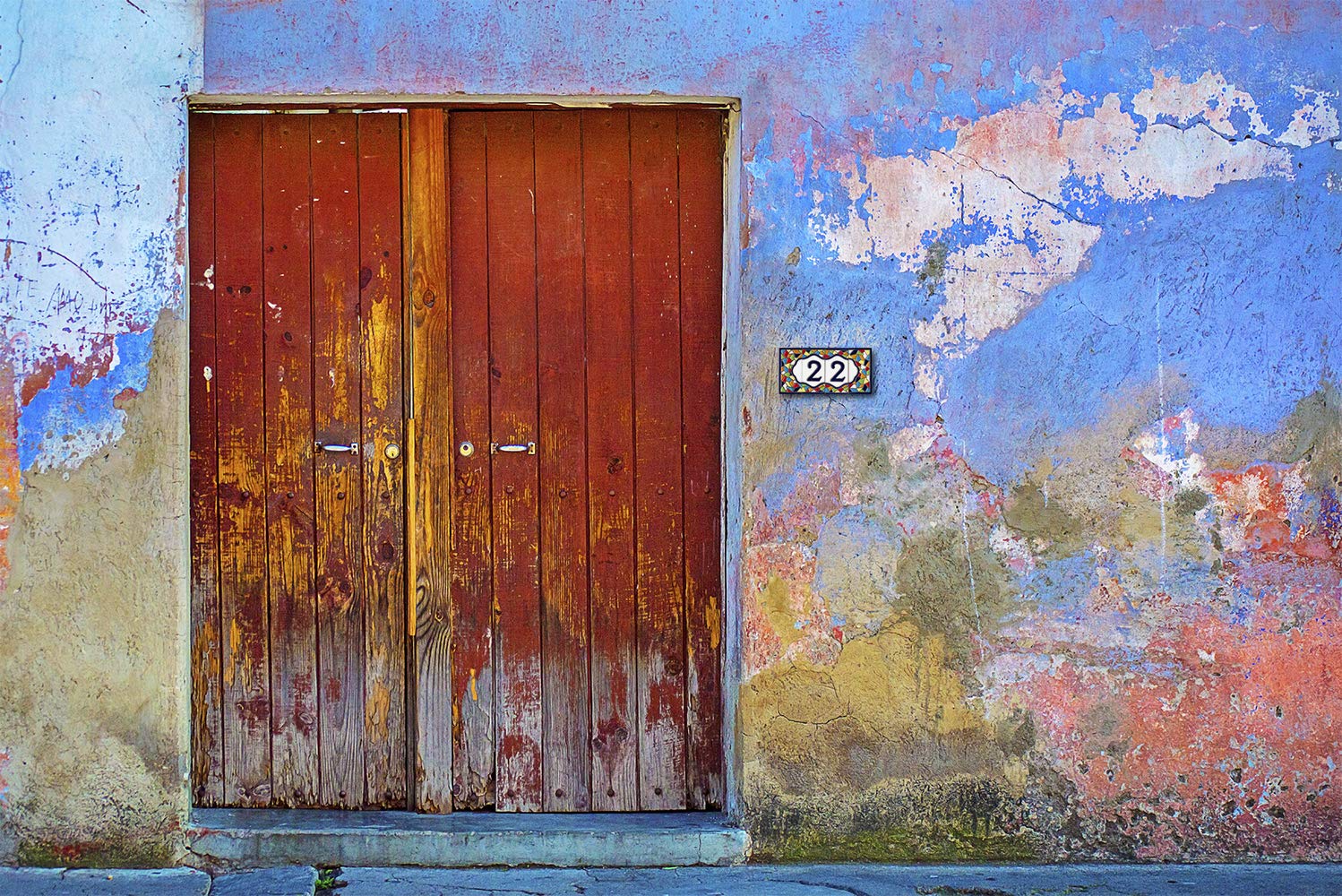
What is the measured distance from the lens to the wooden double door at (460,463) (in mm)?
3523

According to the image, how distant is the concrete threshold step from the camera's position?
3385 mm

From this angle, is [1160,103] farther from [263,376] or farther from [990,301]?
[263,376]

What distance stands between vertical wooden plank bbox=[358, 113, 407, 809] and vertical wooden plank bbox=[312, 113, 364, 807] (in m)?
0.03

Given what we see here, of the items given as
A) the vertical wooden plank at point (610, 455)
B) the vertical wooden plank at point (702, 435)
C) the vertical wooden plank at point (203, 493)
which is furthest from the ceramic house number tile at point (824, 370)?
the vertical wooden plank at point (203, 493)

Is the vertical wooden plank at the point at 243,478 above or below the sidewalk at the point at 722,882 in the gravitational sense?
above

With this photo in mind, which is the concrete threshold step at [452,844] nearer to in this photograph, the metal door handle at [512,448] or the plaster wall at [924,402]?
the plaster wall at [924,402]

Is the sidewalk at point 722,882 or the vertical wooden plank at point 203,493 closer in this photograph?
the sidewalk at point 722,882

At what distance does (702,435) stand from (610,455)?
28 centimetres

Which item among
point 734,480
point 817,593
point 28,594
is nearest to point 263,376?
point 28,594

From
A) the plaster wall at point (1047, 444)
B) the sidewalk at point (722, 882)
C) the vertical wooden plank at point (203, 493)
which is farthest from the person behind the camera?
the vertical wooden plank at point (203, 493)

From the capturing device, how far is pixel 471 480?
3566 mm

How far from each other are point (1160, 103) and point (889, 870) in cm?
225

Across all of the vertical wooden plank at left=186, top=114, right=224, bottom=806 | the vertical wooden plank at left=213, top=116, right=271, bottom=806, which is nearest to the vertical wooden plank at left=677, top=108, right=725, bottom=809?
the vertical wooden plank at left=213, top=116, right=271, bottom=806

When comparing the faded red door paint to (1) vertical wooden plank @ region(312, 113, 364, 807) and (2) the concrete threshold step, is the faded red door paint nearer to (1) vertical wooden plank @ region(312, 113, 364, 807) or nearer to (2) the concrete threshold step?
(2) the concrete threshold step
